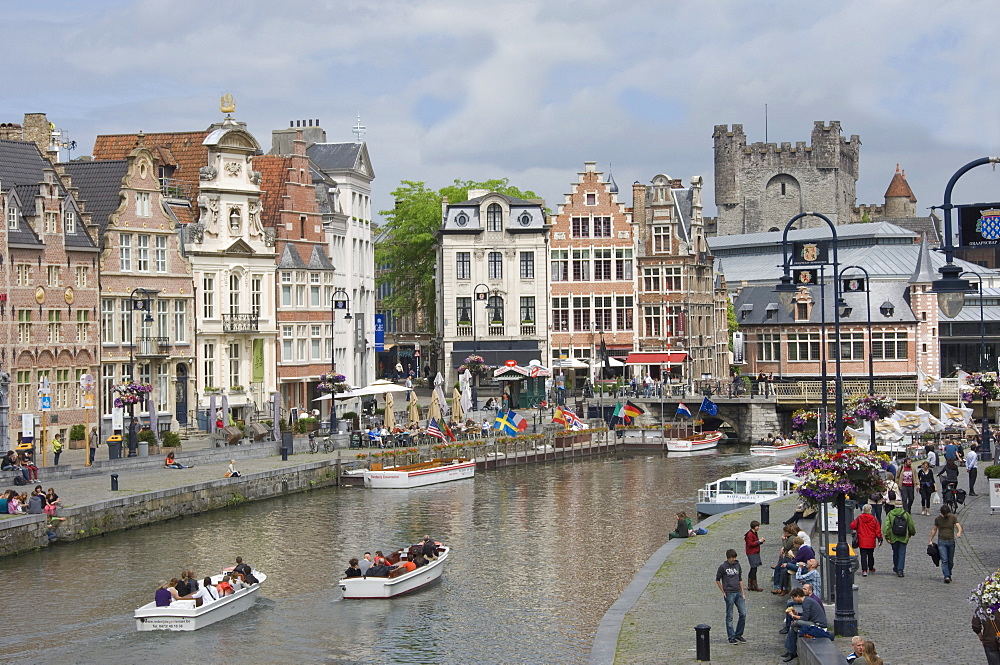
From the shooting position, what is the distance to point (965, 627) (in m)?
24.8

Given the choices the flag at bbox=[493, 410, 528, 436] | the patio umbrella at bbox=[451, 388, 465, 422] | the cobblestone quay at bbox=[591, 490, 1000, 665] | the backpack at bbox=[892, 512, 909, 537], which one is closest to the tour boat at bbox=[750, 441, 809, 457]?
the flag at bbox=[493, 410, 528, 436]

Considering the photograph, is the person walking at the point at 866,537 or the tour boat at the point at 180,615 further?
the tour boat at the point at 180,615

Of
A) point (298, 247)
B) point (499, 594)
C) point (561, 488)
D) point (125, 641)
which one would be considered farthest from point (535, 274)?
point (125, 641)

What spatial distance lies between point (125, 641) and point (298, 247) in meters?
45.4

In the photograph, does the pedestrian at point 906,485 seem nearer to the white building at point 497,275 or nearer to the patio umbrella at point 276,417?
the patio umbrella at point 276,417

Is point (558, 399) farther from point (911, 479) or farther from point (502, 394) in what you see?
point (911, 479)

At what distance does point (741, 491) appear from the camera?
48281 mm

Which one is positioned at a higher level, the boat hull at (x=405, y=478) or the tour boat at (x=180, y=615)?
the boat hull at (x=405, y=478)

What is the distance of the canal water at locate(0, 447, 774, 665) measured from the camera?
97.8 feet

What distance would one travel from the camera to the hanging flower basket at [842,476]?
79.0 ft

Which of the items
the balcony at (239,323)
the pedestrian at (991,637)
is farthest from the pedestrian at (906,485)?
the balcony at (239,323)

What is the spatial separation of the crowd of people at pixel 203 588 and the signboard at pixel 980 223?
62.8 feet

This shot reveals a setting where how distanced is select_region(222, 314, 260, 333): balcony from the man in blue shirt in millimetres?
48069

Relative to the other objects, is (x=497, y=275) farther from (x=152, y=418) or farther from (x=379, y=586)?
(x=379, y=586)
